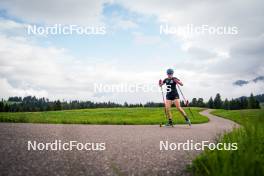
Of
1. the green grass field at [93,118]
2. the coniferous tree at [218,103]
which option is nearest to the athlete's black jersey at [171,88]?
the green grass field at [93,118]

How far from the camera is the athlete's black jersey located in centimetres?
1105

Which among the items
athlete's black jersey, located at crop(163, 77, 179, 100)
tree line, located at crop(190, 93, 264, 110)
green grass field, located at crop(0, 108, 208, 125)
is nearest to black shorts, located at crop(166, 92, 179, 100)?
athlete's black jersey, located at crop(163, 77, 179, 100)

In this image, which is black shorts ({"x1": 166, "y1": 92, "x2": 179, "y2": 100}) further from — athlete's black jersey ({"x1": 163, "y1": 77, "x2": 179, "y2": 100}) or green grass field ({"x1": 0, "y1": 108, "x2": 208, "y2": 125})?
green grass field ({"x1": 0, "y1": 108, "x2": 208, "y2": 125})

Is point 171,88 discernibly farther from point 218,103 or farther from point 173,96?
point 218,103

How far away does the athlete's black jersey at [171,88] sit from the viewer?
11.1 meters

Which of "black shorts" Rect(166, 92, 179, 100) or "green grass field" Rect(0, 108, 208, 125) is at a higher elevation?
"black shorts" Rect(166, 92, 179, 100)

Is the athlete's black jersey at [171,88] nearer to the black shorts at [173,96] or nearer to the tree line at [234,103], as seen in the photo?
the black shorts at [173,96]

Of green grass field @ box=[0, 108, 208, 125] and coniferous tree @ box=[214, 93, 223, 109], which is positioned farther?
coniferous tree @ box=[214, 93, 223, 109]

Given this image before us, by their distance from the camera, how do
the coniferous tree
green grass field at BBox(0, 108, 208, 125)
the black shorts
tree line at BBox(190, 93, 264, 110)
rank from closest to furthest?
1. the black shorts
2. green grass field at BBox(0, 108, 208, 125)
3. tree line at BBox(190, 93, 264, 110)
4. the coniferous tree

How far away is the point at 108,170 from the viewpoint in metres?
3.51

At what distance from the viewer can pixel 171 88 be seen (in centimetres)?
1111

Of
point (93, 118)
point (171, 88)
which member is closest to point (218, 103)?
point (93, 118)

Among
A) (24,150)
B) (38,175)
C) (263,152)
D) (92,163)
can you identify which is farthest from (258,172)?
(24,150)

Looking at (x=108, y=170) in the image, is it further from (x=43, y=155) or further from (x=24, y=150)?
(x=24, y=150)
